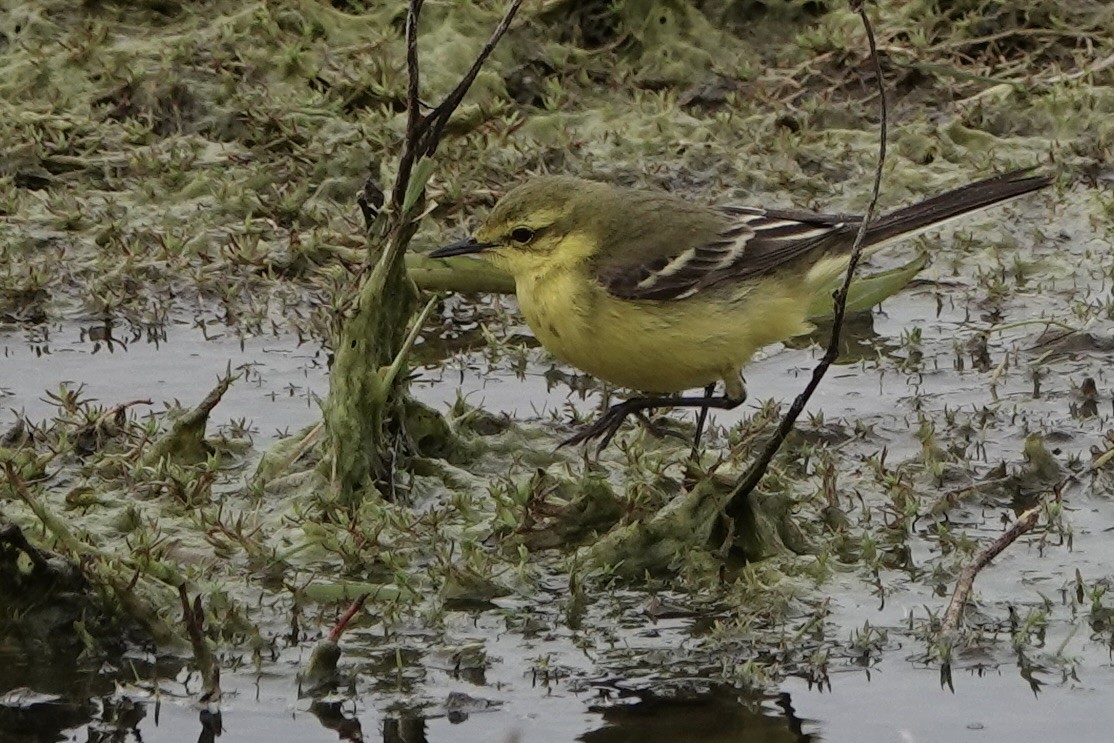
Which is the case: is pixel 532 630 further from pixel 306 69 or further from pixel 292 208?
pixel 306 69

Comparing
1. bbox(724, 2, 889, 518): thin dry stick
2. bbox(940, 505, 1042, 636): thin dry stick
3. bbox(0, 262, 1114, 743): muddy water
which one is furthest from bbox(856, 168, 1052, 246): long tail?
bbox(940, 505, 1042, 636): thin dry stick

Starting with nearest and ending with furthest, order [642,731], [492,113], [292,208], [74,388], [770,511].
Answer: [642,731], [770,511], [74,388], [292,208], [492,113]


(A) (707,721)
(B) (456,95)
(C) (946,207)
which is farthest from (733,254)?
(A) (707,721)

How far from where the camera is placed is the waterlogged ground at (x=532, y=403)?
6.01 m

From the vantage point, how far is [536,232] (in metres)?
7.50

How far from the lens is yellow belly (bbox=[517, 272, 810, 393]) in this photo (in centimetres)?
718

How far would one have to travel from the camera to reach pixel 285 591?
662cm

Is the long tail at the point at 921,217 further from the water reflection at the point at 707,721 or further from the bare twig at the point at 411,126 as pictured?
the water reflection at the point at 707,721

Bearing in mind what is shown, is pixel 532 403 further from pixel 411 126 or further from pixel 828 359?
pixel 828 359

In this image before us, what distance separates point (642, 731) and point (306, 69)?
6.65 metres

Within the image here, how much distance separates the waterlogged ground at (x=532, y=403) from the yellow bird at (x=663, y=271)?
0.42 meters

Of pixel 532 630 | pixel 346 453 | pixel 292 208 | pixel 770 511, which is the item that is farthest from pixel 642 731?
pixel 292 208

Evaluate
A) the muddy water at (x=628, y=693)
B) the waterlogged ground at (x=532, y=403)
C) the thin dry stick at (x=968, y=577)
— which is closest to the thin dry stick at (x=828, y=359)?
the waterlogged ground at (x=532, y=403)

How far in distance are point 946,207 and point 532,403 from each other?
1.98m
